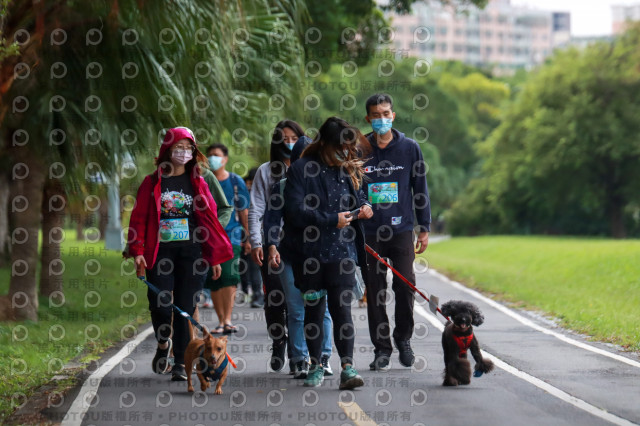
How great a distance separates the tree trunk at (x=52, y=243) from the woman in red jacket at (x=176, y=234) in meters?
9.17

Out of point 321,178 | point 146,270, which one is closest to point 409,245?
point 321,178

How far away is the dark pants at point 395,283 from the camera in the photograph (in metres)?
9.23

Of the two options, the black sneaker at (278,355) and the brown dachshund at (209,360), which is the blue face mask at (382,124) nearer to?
the black sneaker at (278,355)

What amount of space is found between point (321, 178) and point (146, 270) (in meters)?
1.67

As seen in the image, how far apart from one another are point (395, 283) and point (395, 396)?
174 cm

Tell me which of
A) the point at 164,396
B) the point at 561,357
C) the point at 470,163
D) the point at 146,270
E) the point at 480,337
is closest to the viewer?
the point at 164,396

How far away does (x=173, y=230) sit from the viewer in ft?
28.6

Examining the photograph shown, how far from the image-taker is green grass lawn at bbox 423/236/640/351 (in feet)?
43.5

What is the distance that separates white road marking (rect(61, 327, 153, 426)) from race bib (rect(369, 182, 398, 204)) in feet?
8.83

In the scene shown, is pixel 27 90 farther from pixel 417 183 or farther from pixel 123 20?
pixel 417 183

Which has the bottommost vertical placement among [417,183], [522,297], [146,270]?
[522,297]

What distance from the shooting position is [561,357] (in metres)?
10.1

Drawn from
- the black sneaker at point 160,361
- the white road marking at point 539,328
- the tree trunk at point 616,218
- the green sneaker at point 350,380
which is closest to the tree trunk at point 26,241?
the black sneaker at point 160,361

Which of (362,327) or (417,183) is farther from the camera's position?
(362,327)
